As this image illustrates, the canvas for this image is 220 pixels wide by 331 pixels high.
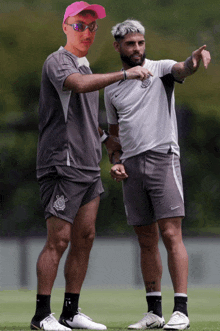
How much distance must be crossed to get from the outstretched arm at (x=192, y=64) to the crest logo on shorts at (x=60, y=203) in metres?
1.22

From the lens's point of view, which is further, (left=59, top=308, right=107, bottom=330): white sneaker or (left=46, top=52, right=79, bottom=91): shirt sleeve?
(left=59, top=308, right=107, bottom=330): white sneaker

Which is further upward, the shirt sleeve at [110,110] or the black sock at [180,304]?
the shirt sleeve at [110,110]

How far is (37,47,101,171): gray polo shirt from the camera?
18.4ft

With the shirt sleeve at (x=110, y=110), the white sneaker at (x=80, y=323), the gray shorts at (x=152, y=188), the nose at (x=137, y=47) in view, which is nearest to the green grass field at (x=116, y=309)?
the white sneaker at (x=80, y=323)

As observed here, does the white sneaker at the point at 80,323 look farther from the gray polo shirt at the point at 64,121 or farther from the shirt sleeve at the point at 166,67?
the shirt sleeve at the point at 166,67

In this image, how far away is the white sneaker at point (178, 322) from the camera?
5414 mm

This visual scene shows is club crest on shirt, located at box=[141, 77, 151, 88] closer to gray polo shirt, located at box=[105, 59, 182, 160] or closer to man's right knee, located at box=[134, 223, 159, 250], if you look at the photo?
gray polo shirt, located at box=[105, 59, 182, 160]

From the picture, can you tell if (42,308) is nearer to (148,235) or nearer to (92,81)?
(148,235)

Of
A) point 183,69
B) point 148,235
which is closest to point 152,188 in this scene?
point 148,235

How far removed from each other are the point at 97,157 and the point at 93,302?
4596 millimetres

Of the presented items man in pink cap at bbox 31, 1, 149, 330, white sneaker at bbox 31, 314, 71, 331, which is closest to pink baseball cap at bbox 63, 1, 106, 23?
man in pink cap at bbox 31, 1, 149, 330

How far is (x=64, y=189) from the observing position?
559cm

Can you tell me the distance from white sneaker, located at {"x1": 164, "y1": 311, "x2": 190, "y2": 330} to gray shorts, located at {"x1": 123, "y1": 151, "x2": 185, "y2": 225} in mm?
709

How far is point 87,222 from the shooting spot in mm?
5781
